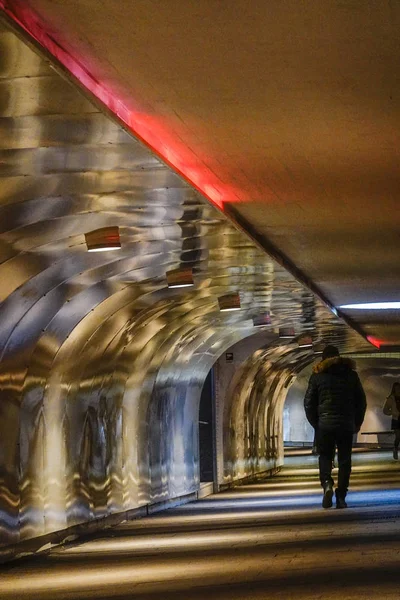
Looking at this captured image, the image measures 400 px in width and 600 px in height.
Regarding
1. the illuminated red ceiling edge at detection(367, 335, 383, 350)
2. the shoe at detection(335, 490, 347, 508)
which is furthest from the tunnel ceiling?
the illuminated red ceiling edge at detection(367, 335, 383, 350)

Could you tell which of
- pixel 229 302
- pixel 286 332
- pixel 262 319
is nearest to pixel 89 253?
pixel 229 302

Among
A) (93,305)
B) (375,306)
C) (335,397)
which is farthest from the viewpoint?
(375,306)

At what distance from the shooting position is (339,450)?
1722 cm

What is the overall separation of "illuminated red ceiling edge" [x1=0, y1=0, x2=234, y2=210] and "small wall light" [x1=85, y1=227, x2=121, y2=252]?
2.77ft

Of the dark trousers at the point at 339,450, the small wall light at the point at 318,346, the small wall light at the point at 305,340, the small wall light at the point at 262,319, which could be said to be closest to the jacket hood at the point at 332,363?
the dark trousers at the point at 339,450

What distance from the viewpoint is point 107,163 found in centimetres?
885

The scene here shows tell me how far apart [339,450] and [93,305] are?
4.50 m

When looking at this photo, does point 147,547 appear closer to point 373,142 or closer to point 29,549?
point 29,549

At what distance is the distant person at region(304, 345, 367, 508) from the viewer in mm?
17047

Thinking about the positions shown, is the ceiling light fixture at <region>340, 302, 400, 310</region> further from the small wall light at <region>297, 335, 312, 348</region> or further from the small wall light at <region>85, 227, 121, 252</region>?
the small wall light at <region>85, 227, 121, 252</region>

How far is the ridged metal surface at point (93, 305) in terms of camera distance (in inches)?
325

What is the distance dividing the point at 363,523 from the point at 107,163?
6716 millimetres

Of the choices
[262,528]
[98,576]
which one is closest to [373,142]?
[98,576]

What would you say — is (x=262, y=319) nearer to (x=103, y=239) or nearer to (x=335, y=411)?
(x=335, y=411)
